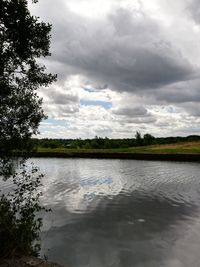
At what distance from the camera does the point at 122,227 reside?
65.7ft

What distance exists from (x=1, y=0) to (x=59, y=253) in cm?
1170

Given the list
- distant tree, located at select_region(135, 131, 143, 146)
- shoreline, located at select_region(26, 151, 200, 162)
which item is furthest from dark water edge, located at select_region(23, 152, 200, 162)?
distant tree, located at select_region(135, 131, 143, 146)

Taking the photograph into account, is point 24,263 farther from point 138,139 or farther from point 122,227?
point 138,139

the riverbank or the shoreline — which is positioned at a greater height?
the shoreline

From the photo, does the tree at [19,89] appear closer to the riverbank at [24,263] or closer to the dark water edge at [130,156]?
the riverbank at [24,263]

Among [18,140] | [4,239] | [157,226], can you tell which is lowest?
[157,226]

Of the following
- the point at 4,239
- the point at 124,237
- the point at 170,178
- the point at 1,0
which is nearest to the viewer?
the point at 4,239

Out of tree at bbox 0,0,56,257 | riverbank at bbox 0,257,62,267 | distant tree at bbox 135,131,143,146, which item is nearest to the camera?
riverbank at bbox 0,257,62,267

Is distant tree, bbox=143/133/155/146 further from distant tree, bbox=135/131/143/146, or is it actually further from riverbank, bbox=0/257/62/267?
riverbank, bbox=0/257/62/267

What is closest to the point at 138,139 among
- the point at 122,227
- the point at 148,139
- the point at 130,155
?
the point at 148,139

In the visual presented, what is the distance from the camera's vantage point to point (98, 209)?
82.3ft

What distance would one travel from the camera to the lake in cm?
1482

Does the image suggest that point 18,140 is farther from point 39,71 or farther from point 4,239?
point 4,239

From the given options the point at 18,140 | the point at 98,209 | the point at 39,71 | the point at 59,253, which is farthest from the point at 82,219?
the point at 39,71
